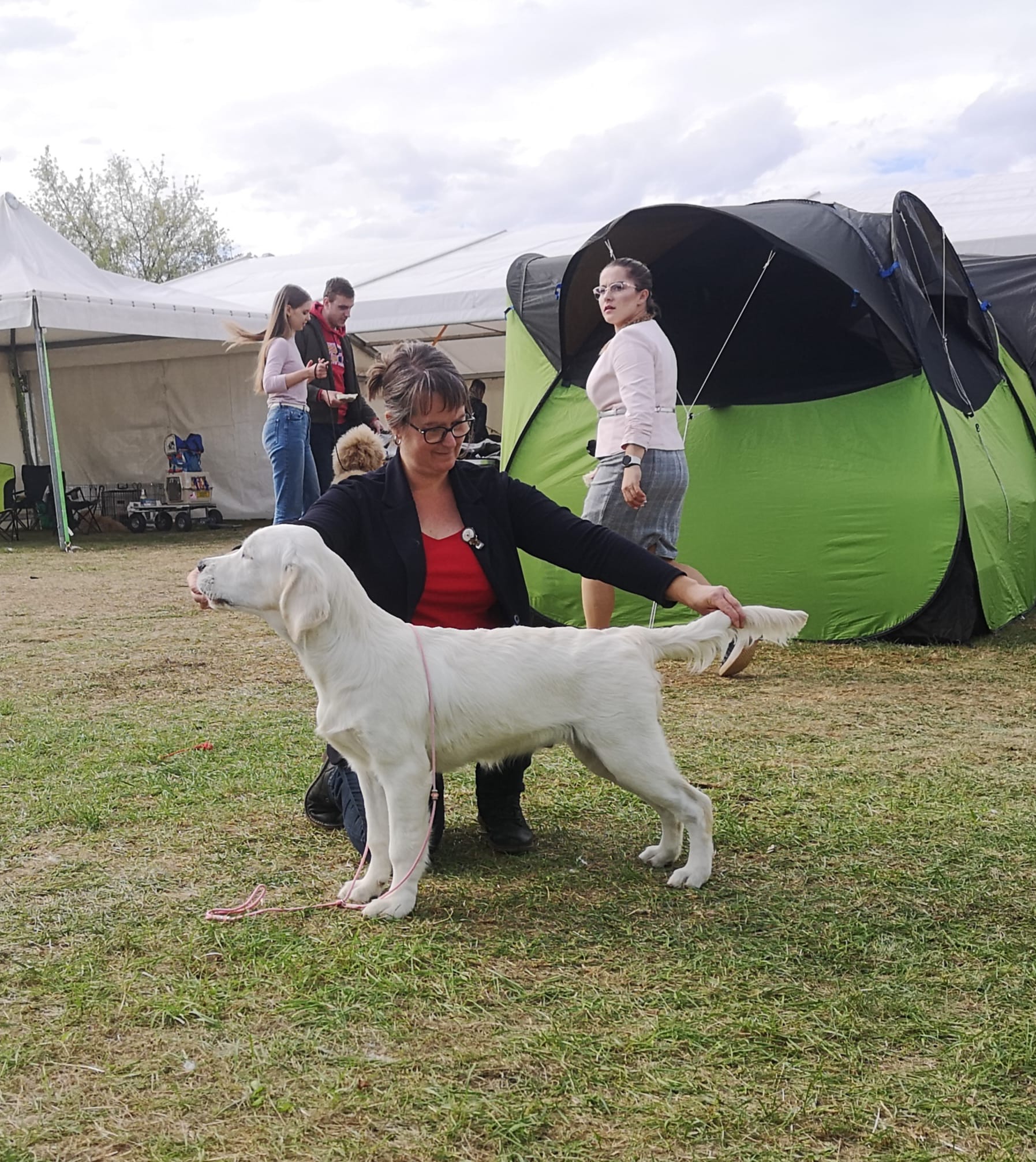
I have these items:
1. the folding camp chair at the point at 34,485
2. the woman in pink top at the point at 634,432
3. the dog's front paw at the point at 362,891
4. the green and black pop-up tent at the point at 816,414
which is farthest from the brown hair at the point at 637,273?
→ the folding camp chair at the point at 34,485

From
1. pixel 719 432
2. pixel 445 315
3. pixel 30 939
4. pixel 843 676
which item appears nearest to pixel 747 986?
pixel 30 939

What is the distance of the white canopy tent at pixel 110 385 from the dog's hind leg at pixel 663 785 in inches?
501

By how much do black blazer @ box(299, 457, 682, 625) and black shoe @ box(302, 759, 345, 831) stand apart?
62 centimetres

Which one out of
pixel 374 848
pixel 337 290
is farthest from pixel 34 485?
pixel 374 848

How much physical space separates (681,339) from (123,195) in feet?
126

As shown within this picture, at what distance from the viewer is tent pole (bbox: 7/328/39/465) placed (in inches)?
715

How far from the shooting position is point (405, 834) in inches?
112

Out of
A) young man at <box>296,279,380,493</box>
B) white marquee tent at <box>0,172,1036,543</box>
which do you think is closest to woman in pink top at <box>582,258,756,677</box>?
young man at <box>296,279,380,493</box>

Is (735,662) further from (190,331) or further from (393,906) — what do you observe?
(190,331)

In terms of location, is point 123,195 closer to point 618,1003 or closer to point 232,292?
point 232,292

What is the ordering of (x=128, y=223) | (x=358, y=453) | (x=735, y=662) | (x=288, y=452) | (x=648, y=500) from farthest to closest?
1. (x=128, y=223)
2. (x=288, y=452)
3. (x=358, y=453)
4. (x=735, y=662)
5. (x=648, y=500)

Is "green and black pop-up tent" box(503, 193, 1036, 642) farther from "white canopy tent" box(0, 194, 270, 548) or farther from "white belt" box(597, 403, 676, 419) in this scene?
"white canopy tent" box(0, 194, 270, 548)

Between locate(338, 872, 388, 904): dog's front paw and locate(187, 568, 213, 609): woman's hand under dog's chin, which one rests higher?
locate(187, 568, 213, 609): woman's hand under dog's chin

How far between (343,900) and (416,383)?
147cm
